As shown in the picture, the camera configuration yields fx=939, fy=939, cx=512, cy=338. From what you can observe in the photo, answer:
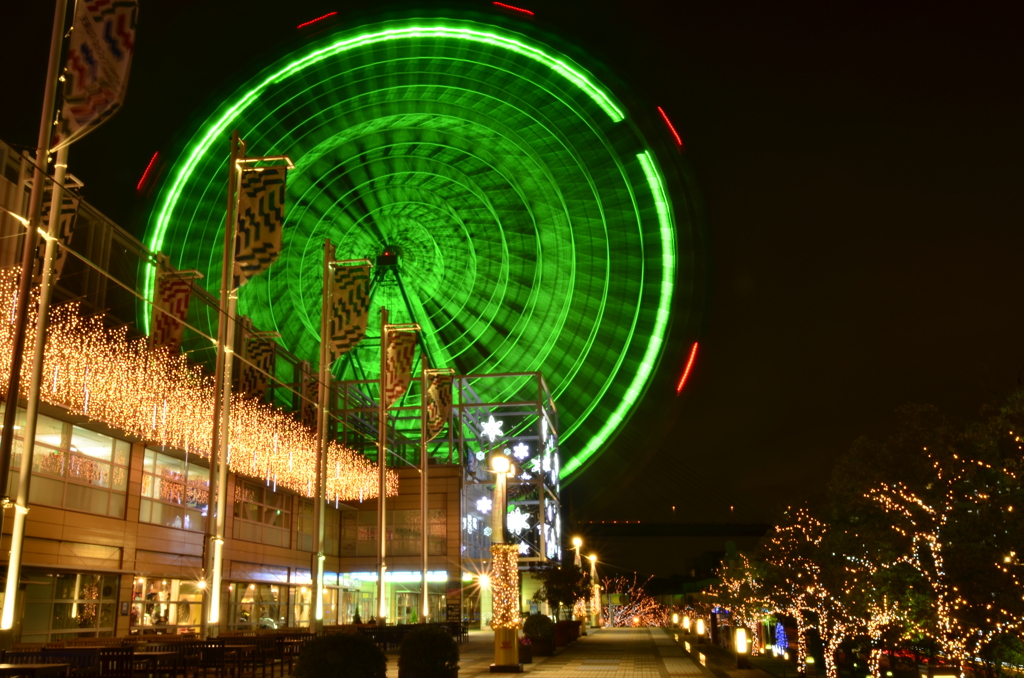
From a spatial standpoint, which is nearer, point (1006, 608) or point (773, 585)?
point (1006, 608)

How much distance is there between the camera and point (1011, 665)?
52.2 ft

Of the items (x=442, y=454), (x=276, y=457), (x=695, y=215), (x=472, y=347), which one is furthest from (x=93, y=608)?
(x=442, y=454)

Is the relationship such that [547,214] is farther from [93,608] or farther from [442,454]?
[442,454]

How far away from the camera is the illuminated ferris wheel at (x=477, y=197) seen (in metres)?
32.4

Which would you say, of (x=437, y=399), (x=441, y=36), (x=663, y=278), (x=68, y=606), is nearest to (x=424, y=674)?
(x=68, y=606)

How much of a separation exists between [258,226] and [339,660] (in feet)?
31.8

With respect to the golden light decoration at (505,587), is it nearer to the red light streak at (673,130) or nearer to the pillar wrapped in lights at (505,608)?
the pillar wrapped in lights at (505,608)

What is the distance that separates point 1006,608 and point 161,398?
67.0 ft

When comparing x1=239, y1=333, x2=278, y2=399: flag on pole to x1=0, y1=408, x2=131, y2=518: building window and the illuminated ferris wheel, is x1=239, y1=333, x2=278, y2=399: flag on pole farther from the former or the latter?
x1=0, y1=408, x2=131, y2=518: building window

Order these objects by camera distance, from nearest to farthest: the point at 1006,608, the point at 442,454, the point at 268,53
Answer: the point at 1006,608, the point at 268,53, the point at 442,454

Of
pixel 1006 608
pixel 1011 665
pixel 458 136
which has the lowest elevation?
pixel 1011 665

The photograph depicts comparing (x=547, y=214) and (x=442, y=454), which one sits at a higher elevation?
(x=547, y=214)

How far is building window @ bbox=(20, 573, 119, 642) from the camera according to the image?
21734 millimetres

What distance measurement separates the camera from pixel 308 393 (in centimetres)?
3888
